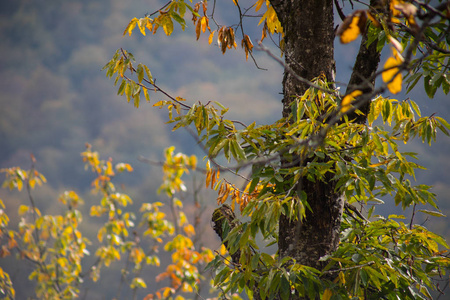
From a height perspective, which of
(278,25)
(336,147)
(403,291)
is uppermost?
(278,25)

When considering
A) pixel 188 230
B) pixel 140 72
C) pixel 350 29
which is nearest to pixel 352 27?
pixel 350 29

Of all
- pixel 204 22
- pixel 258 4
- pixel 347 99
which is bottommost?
pixel 347 99

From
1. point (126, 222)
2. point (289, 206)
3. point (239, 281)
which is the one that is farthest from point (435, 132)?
point (126, 222)

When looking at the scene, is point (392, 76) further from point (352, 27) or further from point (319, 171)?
point (319, 171)

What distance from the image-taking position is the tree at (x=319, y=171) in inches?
61.4

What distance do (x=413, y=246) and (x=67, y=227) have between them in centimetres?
266

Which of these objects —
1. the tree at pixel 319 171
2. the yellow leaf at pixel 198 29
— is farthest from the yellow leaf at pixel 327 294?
the yellow leaf at pixel 198 29

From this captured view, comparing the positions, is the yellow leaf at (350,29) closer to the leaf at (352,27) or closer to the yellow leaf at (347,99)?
the leaf at (352,27)

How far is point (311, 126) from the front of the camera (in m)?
1.54

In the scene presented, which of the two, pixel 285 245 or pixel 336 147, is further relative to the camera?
pixel 285 245

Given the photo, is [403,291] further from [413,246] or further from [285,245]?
[285,245]

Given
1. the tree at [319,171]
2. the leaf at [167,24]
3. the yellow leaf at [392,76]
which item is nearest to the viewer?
the yellow leaf at [392,76]

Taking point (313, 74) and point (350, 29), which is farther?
point (313, 74)

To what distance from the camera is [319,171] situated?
1.65 meters
